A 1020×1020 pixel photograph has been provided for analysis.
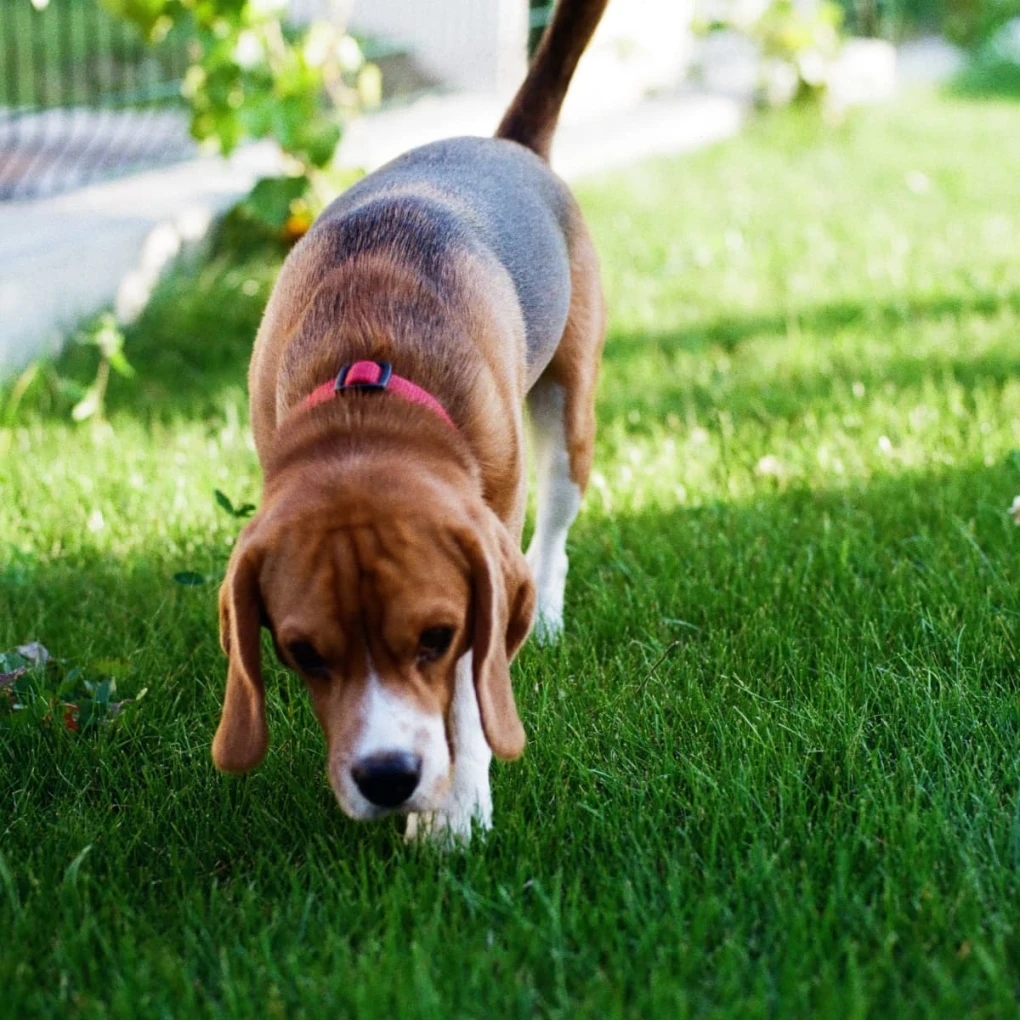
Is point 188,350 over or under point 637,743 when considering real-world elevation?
under

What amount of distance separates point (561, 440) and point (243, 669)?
156cm

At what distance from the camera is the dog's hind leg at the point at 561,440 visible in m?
4.01

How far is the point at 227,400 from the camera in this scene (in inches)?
217

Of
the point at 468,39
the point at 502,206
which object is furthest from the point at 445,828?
the point at 468,39

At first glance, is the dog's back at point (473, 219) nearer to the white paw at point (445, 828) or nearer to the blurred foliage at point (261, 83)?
the white paw at point (445, 828)

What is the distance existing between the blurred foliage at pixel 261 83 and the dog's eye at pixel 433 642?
13.5ft

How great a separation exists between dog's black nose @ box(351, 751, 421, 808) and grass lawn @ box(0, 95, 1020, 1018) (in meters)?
0.21

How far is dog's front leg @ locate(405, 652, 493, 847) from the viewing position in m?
2.83

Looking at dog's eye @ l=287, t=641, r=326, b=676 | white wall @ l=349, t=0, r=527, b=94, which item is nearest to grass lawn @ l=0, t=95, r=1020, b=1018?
dog's eye @ l=287, t=641, r=326, b=676

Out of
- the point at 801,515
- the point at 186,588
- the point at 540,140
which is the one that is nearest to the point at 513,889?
the point at 186,588

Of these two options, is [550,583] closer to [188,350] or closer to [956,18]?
[188,350]

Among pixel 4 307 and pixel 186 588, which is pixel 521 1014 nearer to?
pixel 186 588

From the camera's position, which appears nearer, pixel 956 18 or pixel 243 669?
pixel 243 669

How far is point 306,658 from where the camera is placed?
2.62 metres
